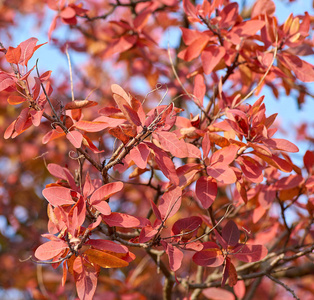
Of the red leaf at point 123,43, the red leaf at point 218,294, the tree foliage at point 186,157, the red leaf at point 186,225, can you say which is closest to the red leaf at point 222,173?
the tree foliage at point 186,157

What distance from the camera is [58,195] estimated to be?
35.2 inches

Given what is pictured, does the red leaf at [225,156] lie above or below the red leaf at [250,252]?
above

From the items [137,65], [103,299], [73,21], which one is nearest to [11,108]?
[137,65]

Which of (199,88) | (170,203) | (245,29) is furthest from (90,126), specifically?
(245,29)

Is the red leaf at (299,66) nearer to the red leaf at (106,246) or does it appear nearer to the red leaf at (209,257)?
the red leaf at (209,257)

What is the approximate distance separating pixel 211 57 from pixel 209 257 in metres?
0.64

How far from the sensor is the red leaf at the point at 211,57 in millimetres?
1226

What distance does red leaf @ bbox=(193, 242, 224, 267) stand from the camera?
95cm

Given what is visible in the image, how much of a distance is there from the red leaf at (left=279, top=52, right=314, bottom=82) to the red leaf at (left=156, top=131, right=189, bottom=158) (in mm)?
584

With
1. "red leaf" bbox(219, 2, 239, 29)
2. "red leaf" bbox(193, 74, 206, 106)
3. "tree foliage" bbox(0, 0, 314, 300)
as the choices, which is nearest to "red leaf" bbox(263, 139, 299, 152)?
"tree foliage" bbox(0, 0, 314, 300)

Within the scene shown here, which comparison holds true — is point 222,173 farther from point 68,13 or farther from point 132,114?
point 68,13

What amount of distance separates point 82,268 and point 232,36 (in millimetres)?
838

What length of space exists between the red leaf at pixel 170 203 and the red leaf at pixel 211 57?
1.56ft

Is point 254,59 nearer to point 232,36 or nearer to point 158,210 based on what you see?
point 232,36
